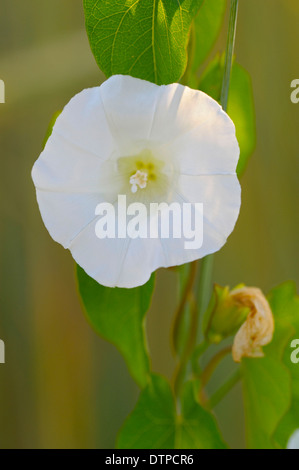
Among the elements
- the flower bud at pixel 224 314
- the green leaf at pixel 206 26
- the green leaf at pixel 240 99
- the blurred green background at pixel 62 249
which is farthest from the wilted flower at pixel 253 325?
the blurred green background at pixel 62 249

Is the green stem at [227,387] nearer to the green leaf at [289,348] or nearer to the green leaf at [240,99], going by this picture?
the green leaf at [289,348]

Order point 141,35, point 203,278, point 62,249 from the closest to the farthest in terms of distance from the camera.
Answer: point 141,35
point 203,278
point 62,249

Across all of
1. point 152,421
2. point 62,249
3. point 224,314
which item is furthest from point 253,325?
point 62,249

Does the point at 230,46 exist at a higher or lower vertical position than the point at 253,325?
higher

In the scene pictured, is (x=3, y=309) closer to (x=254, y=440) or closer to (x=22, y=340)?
(x=22, y=340)

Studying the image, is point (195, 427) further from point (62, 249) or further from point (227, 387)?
point (62, 249)

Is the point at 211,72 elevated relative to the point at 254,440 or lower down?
elevated
